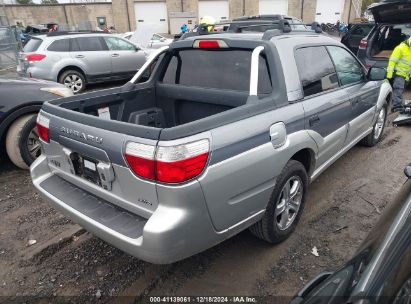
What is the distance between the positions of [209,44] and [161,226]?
1875mm

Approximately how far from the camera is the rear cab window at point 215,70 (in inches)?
116

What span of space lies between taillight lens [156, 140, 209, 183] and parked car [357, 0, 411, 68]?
6.91 metres

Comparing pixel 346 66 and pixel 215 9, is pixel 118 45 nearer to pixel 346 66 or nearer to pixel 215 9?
pixel 346 66

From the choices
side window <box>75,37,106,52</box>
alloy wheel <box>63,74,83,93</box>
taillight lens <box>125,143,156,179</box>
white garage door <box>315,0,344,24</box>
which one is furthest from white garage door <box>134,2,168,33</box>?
taillight lens <box>125,143,156,179</box>

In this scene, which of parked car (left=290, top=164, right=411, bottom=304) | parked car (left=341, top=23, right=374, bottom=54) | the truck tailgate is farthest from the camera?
parked car (left=341, top=23, right=374, bottom=54)

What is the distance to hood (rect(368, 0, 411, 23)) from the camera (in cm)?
690

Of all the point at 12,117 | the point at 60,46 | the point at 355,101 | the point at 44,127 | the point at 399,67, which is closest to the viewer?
the point at 44,127

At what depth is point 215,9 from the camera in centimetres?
4050

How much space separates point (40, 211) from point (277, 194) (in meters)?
2.65

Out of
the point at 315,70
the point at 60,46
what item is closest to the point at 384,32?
the point at 315,70

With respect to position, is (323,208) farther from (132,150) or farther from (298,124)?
(132,150)

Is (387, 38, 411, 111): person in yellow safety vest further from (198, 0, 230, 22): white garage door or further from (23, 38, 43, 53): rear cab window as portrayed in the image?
(198, 0, 230, 22): white garage door

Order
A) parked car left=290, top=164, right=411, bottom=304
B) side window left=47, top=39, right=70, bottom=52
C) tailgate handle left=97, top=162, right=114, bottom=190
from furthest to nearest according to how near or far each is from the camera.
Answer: side window left=47, top=39, right=70, bottom=52
tailgate handle left=97, top=162, right=114, bottom=190
parked car left=290, top=164, right=411, bottom=304

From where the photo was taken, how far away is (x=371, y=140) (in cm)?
501
